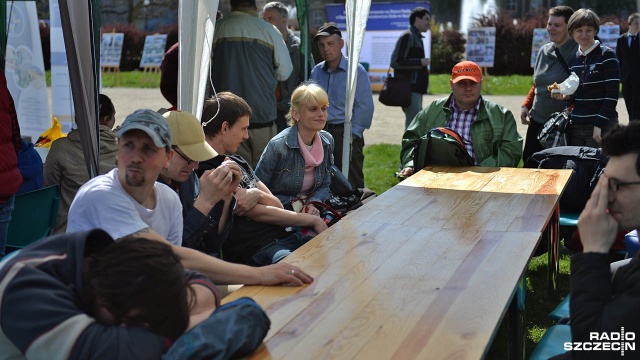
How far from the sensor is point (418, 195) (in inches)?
175

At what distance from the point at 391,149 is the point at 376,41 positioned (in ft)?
18.8

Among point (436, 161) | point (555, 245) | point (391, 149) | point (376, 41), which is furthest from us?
point (376, 41)

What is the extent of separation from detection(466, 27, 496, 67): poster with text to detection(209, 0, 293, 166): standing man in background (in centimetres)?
1184

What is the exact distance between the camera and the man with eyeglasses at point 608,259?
2135mm

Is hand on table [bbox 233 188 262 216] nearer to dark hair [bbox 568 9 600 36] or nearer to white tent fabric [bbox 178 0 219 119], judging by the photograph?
white tent fabric [bbox 178 0 219 119]

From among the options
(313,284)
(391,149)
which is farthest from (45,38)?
(313,284)

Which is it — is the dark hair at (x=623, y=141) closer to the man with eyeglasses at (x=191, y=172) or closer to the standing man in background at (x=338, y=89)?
the man with eyeglasses at (x=191, y=172)

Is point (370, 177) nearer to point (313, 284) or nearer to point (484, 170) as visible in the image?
point (484, 170)

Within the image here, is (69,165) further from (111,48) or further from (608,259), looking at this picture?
(111,48)

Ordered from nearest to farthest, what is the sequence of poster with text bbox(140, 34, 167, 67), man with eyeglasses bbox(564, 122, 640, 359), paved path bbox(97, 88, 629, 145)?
man with eyeglasses bbox(564, 122, 640, 359) → paved path bbox(97, 88, 629, 145) → poster with text bbox(140, 34, 167, 67)

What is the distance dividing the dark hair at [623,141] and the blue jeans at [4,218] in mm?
3029

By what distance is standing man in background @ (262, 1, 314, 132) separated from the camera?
739 centimetres

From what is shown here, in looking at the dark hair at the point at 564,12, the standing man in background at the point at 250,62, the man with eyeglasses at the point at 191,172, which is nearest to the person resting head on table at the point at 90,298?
the man with eyeglasses at the point at 191,172

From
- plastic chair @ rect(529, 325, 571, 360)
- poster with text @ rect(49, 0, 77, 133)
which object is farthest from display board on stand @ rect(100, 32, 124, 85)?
plastic chair @ rect(529, 325, 571, 360)
